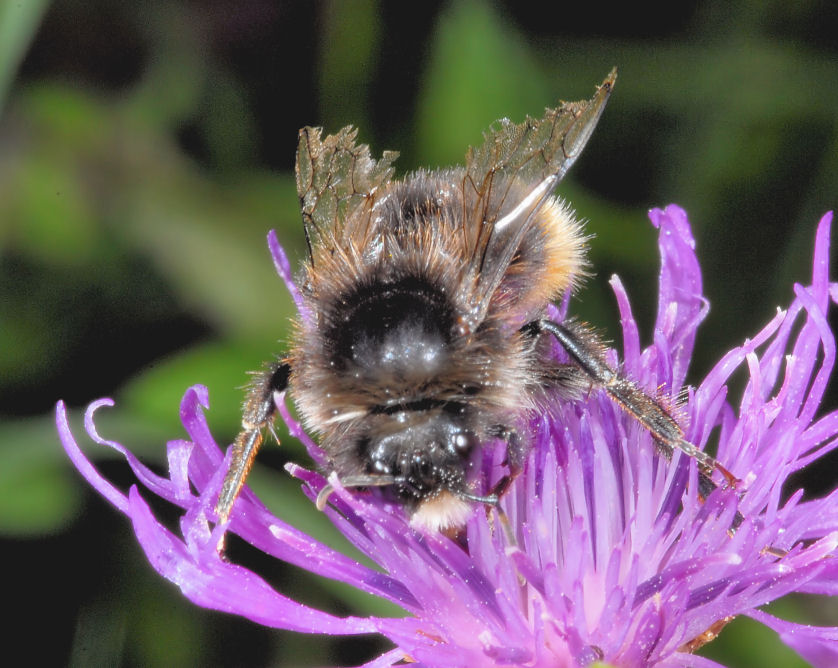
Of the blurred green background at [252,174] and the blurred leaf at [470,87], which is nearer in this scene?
the blurred green background at [252,174]

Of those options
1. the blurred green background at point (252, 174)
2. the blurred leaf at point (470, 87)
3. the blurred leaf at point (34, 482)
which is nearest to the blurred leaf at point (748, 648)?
the blurred green background at point (252, 174)

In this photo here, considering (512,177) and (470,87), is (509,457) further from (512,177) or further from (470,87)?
(470,87)

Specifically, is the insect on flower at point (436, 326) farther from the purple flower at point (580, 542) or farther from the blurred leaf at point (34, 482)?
the blurred leaf at point (34, 482)

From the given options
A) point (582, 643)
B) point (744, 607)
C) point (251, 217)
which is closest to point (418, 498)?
point (582, 643)

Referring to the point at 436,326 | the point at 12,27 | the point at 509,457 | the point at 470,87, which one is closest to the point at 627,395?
the point at 509,457

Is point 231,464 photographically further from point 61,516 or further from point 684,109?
point 684,109

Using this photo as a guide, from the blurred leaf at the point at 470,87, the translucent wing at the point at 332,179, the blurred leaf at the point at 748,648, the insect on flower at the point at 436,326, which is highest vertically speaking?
the blurred leaf at the point at 470,87
